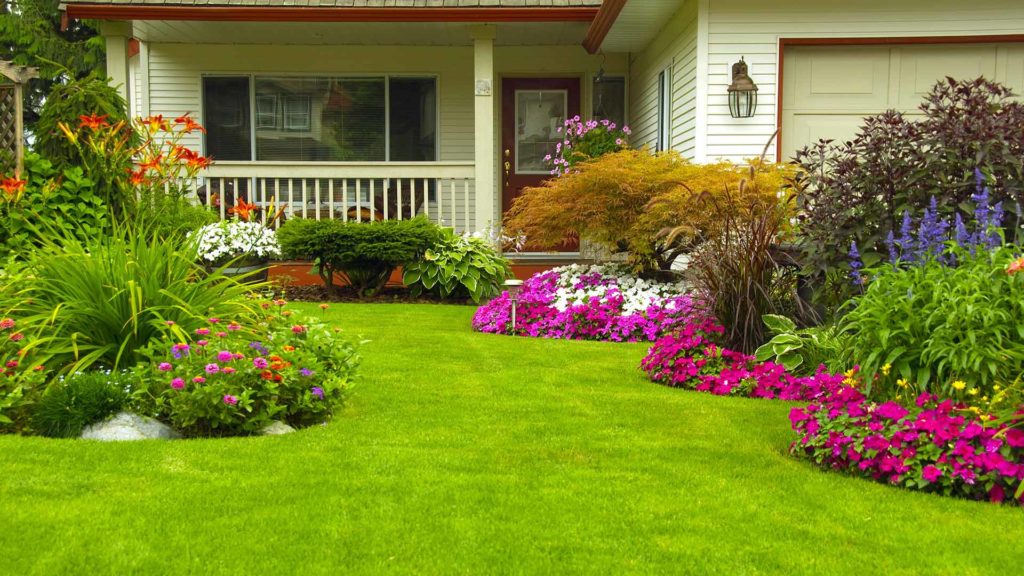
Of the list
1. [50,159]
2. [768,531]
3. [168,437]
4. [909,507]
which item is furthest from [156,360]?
[50,159]

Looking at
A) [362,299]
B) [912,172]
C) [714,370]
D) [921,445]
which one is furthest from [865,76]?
[921,445]

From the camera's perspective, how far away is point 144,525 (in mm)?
3158

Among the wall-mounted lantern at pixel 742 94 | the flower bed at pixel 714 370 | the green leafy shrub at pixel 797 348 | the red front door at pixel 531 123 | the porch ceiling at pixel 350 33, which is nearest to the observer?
the flower bed at pixel 714 370

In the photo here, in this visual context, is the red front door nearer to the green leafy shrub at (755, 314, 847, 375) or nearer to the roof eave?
the roof eave

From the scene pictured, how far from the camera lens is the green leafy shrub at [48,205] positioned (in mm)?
7125

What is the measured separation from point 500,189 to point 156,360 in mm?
9348

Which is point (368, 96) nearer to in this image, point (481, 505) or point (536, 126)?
point (536, 126)

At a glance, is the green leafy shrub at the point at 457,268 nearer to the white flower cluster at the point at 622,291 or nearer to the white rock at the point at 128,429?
the white flower cluster at the point at 622,291

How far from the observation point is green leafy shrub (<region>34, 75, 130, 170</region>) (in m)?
8.21

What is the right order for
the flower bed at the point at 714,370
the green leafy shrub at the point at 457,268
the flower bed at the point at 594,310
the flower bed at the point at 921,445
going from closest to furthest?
the flower bed at the point at 921,445 < the flower bed at the point at 714,370 < the flower bed at the point at 594,310 < the green leafy shrub at the point at 457,268

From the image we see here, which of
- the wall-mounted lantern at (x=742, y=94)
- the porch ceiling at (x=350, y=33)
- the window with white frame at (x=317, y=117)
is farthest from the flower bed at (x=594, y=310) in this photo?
the window with white frame at (x=317, y=117)

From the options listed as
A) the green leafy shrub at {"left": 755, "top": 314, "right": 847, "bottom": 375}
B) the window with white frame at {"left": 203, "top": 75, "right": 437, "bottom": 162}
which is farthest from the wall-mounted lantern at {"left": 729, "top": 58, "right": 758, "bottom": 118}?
the window with white frame at {"left": 203, "top": 75, "right": 437, "bottom": 162}

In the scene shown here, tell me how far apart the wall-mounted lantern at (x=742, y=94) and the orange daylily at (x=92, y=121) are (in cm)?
592

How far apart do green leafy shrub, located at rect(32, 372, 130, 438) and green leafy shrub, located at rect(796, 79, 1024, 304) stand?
3.99 m
